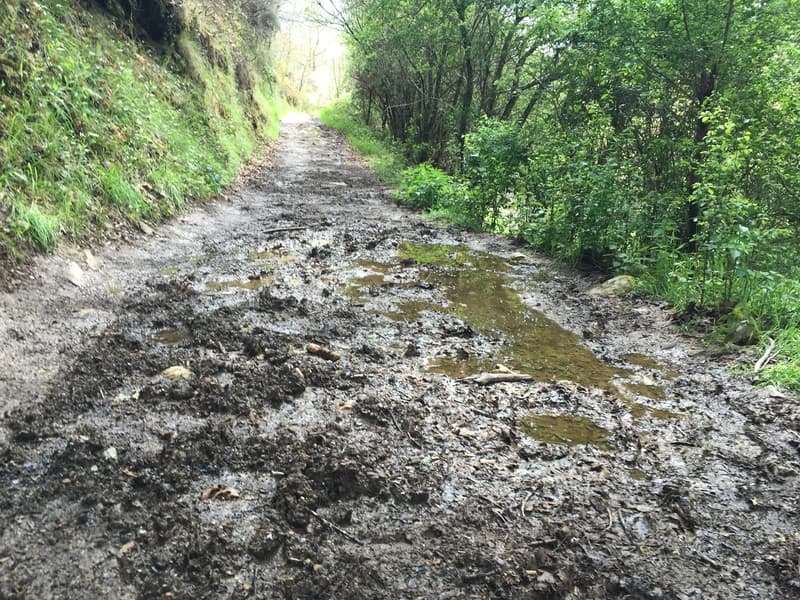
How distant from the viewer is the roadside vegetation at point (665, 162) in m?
4.38

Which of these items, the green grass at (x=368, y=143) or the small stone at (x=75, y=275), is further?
the green grass at (x=368, y=143)

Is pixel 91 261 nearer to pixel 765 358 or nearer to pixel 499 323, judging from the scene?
pixel 499 323

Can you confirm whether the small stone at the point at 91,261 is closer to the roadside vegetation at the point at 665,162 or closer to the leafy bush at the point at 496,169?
the roadside vegetation at the point at 665,162

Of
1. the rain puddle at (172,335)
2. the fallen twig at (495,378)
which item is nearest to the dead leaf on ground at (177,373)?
the rain puddle at (172,335)

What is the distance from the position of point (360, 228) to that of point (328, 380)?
524 centimetres

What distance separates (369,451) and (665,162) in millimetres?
6409

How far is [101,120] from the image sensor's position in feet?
22.1

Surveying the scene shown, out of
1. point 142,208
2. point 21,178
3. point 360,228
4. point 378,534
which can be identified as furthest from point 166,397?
point 360,228

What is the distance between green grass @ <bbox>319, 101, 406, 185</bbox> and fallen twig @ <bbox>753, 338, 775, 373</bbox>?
10.8m

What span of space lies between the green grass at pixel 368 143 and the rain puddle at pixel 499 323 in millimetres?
7842

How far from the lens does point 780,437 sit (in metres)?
2.91

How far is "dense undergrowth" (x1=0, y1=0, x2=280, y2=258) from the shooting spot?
4.91 m

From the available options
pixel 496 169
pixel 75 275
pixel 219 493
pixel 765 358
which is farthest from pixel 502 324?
pixel 496 169

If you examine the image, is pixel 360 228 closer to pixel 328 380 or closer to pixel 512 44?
pixel 328 380
